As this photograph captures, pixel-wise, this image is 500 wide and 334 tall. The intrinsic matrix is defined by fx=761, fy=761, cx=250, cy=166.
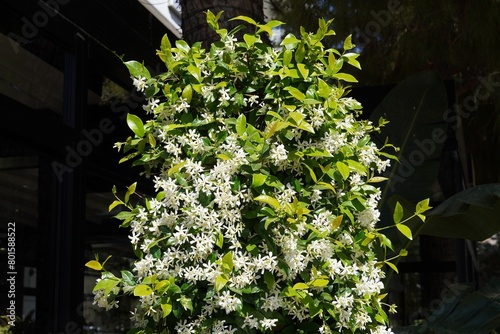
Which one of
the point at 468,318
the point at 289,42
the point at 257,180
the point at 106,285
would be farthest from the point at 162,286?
the point at 468,318

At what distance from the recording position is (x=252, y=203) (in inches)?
94.0

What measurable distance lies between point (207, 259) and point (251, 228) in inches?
7.0

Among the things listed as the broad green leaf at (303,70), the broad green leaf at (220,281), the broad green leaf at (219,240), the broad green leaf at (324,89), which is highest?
the broad green leaf at (303,70)

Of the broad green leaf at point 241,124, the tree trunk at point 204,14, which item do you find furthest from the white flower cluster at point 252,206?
the tree trunk at point 204,14

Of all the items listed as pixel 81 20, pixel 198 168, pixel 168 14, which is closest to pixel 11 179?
pixel 81 20

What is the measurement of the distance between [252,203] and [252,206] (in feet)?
0.03

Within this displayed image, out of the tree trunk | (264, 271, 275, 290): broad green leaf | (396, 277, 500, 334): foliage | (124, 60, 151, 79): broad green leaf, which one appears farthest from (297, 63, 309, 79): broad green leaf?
(396, 277, 500, 334): foliage

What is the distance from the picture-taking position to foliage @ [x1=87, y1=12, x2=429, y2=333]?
2.30 metres

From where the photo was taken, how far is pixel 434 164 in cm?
544

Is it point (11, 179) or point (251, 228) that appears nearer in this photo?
point (251, 228)

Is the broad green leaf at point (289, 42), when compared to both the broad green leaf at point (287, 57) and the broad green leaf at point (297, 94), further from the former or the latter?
the broad green leaf at point (297, 94)

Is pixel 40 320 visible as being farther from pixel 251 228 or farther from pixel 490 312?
pixel 490 312

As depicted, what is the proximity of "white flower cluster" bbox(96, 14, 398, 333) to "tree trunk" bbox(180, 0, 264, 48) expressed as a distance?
116cm

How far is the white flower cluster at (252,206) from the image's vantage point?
7.55ft
